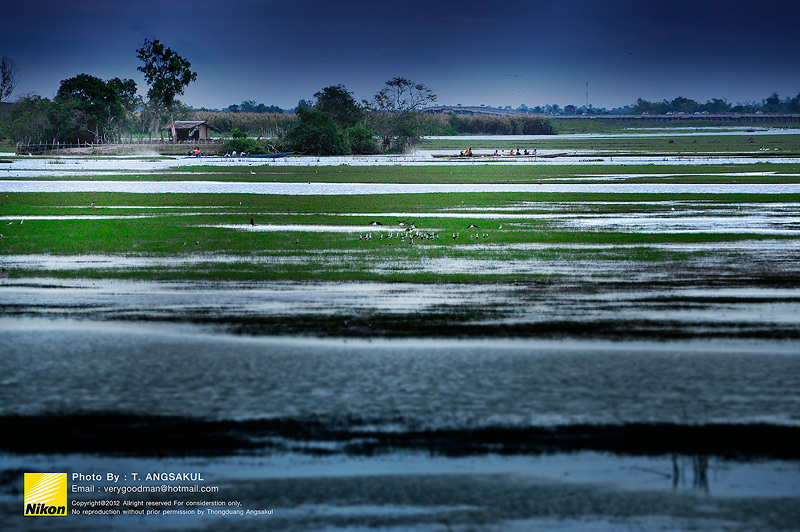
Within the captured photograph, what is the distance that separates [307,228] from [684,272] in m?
13.1

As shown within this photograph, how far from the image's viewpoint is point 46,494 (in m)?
8.09

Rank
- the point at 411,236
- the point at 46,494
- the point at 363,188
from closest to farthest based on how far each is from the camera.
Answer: the point at 46,494
the point at 411,236
the point at 363,188

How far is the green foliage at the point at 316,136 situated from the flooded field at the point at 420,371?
7678 centimetres

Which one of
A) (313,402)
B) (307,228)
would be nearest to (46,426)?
(313,402)

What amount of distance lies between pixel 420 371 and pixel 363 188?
122 ft

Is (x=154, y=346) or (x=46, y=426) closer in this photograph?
(x=46, y=426)

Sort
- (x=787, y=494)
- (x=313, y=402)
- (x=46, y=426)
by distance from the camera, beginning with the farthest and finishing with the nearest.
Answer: (x=313, y=402)
(x=46, y=426)
(x=787, y=494)

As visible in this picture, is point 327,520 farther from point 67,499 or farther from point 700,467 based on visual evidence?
point 700,467

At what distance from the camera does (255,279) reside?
66.2 ft

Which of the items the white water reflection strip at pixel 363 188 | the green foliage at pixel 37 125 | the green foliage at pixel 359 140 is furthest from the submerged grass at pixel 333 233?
the green foliage at pixel 37 125

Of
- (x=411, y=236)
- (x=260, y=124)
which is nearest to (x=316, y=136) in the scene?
(x=260, y=124)

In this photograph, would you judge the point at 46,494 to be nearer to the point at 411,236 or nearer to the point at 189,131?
the point at 411,236

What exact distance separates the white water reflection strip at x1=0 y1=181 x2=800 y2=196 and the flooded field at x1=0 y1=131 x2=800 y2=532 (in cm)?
1628

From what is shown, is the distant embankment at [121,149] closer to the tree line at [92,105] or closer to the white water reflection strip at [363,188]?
the tree line at [92,105]
